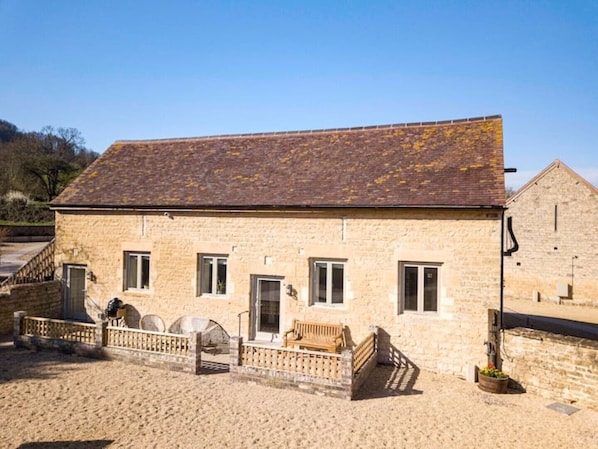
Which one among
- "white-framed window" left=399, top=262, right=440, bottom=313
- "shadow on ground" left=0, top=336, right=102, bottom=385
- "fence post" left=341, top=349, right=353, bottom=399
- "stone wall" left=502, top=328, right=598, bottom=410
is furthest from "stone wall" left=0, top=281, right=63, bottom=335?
"stone wall" left=502, top=328, right=598, bottom=410

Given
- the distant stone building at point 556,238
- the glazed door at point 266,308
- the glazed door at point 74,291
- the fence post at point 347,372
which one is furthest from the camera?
the distant stone building at point 556,238

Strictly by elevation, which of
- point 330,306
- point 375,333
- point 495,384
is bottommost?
point 495,384

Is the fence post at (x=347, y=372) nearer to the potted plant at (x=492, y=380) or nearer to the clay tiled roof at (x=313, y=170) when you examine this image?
the potted plant at (x=492, y=380)

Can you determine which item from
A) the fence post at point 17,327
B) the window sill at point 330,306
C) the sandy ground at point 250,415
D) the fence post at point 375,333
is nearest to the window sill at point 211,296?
the window sill at point 330,306

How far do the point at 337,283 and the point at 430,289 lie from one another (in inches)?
114

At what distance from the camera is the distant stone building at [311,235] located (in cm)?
1163

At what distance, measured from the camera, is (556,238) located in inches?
971

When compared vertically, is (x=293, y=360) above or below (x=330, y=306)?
below

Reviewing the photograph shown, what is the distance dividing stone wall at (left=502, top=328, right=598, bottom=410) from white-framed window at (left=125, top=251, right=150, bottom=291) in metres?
12.4

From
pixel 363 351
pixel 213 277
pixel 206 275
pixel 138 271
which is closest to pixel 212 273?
pixel 213 277

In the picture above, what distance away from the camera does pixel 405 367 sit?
11969mm

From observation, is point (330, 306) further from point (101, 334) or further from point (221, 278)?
point (101, 334)

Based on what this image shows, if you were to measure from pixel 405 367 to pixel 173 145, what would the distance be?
14.1 m

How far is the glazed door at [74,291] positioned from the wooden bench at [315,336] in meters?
8.98
